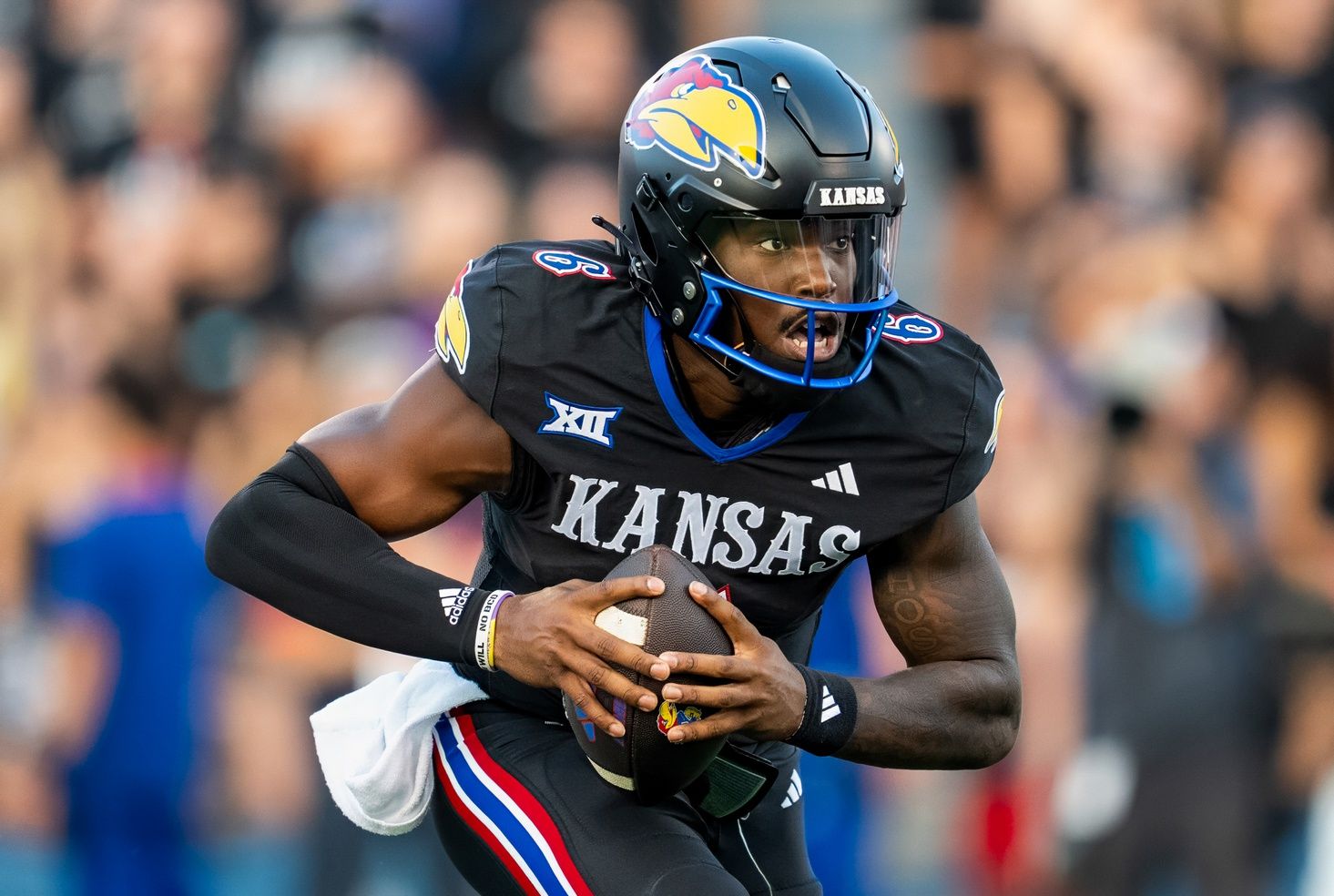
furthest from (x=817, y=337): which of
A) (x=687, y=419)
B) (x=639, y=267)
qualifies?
(x=639, y=267)

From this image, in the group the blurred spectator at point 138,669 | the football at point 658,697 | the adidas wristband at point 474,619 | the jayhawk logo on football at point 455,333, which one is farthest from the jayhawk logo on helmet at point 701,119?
the blurred spectator at point 138,669

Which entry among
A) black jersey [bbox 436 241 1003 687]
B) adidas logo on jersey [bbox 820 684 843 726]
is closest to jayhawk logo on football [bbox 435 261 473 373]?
black jersey [bbox 436 241 1003 687]

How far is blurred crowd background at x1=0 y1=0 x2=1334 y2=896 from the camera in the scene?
6184 mm

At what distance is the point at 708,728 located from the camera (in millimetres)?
2854

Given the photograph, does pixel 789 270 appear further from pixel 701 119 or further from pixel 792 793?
pixel 792 793

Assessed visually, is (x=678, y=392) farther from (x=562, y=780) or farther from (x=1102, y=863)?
(x=1102, y=863)

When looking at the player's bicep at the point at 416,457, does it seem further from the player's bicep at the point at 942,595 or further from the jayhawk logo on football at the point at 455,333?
the player's bicep at the point at 942,595

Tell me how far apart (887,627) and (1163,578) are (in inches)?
126

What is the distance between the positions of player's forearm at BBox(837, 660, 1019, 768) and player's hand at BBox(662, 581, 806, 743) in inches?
7.6

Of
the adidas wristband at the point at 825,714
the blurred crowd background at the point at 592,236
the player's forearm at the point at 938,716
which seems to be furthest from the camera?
the blurred crowd background at the point at 592,236

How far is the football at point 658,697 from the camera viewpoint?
2840 mm

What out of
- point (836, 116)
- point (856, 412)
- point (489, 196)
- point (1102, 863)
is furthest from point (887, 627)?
point (489, 196)

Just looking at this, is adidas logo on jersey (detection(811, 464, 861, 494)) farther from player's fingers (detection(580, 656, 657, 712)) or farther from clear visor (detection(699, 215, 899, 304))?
player's fingers (detection(580, 656, 657, 712))

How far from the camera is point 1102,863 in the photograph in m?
6.21
